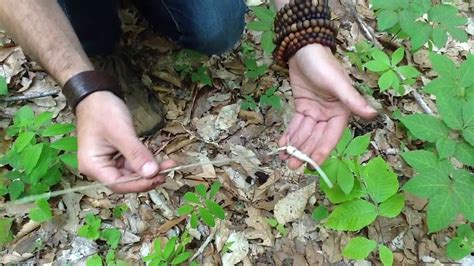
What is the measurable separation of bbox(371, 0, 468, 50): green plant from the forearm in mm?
1027

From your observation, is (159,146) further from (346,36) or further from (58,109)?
(346,36)

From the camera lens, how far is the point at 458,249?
67.4 inches

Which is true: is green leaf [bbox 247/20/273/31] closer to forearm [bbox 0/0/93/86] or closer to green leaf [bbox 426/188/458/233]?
forearm [bbox 0/0/93/86]

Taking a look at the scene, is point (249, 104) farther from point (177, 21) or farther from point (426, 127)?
point (426, 127)

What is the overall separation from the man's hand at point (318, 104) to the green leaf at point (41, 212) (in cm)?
73

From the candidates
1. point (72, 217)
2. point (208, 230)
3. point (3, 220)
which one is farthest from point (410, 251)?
point (3, 220)

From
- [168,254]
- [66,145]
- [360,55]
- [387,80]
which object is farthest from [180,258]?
[360,55]

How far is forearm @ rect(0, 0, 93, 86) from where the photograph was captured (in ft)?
4.42

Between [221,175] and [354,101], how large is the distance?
0.79 meters

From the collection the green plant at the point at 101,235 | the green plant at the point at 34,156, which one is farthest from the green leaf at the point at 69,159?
the green plant at the point at 101,235

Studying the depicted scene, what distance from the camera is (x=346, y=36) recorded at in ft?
7.98

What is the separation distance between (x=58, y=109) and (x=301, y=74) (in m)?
0.98

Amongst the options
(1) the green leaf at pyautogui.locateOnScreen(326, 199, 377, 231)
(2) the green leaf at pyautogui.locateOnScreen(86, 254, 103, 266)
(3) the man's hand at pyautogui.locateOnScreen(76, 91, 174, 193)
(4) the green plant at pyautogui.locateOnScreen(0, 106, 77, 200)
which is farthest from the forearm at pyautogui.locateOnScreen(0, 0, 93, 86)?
(1) the green leaf at pyautogui.locateOnScreen(326, 199, 377, 231)

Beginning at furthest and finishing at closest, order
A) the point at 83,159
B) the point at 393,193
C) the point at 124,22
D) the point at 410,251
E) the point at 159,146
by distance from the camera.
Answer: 1. the point at 124,22
2. the point at 159,146
3. the point at 410,251
4. the point at 393,193
5. the point at 83,159
